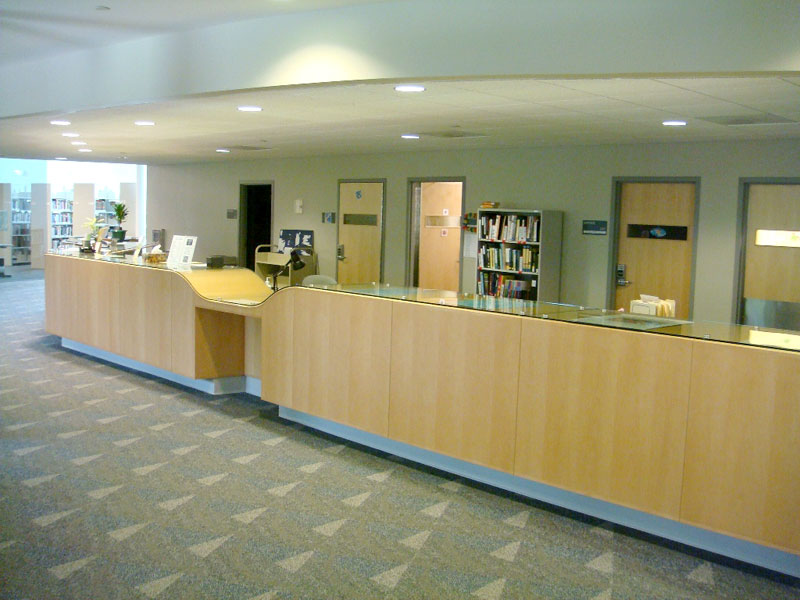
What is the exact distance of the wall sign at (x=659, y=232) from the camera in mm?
8547

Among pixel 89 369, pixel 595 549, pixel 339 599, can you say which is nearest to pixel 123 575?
pixel 339 599

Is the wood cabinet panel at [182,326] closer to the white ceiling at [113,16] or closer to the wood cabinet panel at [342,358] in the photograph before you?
the wood cabinet panel at [342,358]

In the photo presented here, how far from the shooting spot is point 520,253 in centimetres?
952

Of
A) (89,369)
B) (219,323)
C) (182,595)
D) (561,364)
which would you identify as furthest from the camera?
(89,369)

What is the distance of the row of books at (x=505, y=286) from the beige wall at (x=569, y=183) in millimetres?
469

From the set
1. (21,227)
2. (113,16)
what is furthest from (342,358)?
(21,227)

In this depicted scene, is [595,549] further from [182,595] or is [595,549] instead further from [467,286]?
[467,286]

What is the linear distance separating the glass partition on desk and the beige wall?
4.05 m

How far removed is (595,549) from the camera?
404 centimetres

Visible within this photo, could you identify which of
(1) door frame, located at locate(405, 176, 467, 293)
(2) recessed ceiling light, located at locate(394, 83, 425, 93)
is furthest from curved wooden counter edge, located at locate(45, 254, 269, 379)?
(1) door frame, located at locate(405, 176, 467, 293)

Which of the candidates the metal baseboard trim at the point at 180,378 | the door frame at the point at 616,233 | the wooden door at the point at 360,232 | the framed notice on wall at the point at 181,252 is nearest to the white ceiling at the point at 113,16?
the framed notice on wall at the point at 181,252

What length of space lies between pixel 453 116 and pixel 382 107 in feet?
2.59

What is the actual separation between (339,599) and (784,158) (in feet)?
21.8

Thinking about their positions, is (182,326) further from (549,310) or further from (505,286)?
(505,286)
